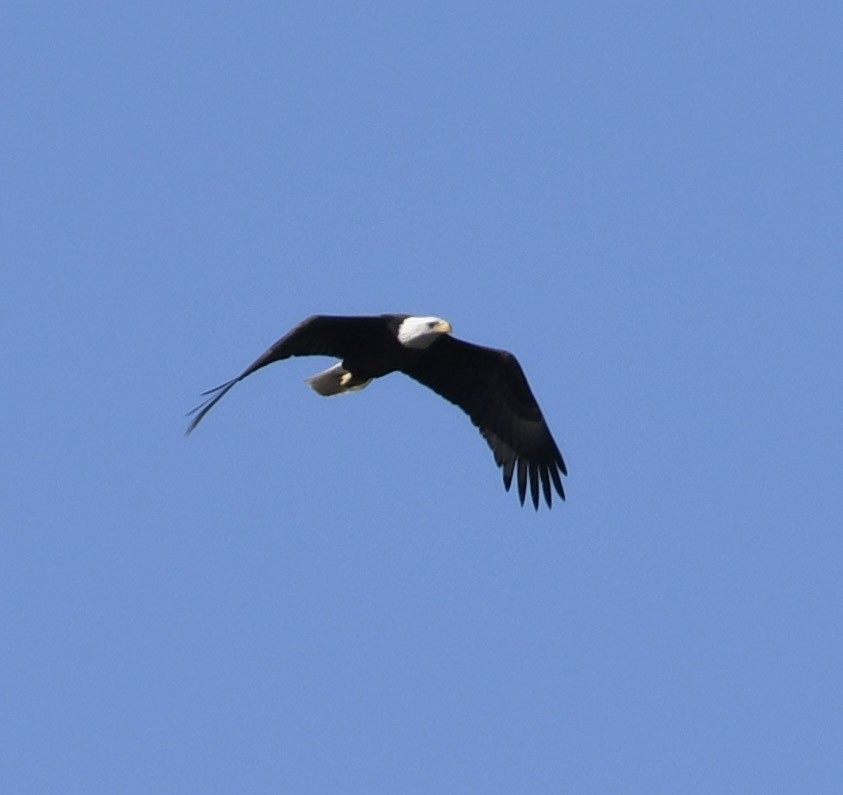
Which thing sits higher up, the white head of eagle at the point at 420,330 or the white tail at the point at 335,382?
the white head of eagle at the point at 420,330

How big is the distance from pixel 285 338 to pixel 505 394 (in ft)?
7.56

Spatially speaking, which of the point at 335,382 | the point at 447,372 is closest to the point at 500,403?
the point at 447,372

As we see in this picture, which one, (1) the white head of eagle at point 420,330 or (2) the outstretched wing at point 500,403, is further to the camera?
(2) the outstretched wing at point 500,403

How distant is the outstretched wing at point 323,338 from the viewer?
12828mm

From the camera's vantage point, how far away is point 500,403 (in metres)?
14.6

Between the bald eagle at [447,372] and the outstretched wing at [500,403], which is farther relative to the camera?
the outstretched wing at [500,403]

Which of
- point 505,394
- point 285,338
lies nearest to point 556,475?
point 505,394

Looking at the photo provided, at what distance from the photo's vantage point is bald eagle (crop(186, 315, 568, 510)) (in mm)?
13219

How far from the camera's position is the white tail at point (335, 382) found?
540 inches

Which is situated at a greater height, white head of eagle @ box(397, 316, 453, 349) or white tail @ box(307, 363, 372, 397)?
white head of eagle @ box(397, 316, 453, 349)

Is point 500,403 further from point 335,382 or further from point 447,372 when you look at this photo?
point 335,382

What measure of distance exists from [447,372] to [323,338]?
144cm

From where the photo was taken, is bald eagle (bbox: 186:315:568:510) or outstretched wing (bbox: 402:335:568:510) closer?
bald eagle (bbox: 186:315:568:510)

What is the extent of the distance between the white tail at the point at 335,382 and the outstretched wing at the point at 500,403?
397 mm
